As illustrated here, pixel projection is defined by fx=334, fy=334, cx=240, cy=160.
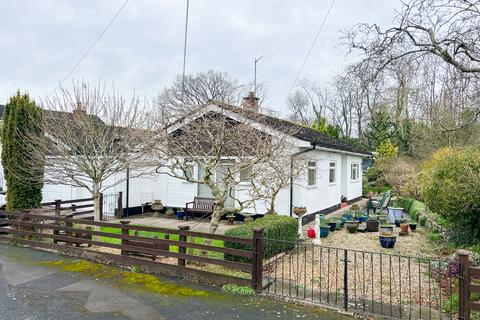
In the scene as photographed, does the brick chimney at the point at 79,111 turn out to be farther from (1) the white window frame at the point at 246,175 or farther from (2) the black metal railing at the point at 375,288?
(2) the black metal railing at the point at 375,288

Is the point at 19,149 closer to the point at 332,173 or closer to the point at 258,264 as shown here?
the point at 258,264

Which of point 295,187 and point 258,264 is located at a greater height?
point 295,187

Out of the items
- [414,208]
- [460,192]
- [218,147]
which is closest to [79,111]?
[218,147]

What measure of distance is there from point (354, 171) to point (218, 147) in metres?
13.7

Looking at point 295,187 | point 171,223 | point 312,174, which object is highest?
point 312,174

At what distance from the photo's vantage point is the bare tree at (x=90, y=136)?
29.9 ft

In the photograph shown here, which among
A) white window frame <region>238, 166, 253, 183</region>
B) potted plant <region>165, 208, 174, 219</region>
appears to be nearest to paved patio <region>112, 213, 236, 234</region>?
potted plant <region>165, 208, 174, 219</region>

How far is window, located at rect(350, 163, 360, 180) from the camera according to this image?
59.7ft

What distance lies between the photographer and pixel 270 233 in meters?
6.91

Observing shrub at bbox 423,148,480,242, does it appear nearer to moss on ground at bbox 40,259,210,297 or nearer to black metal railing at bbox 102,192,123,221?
moss on ground at bbox 40,259,210,297

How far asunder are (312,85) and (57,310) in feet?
126

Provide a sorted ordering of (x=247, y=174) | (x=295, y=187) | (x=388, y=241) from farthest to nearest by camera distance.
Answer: (x=295, y=187)
(x=247, y=174)
(x=388, y=241)

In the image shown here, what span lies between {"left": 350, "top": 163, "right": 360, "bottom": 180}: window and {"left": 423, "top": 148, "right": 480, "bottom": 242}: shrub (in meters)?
9.67

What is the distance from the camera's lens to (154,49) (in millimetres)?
14227
